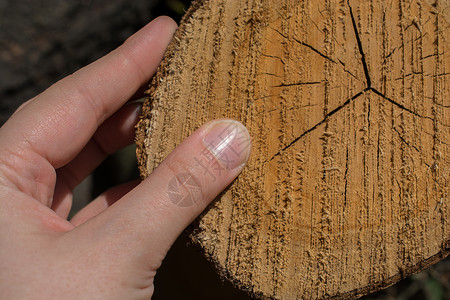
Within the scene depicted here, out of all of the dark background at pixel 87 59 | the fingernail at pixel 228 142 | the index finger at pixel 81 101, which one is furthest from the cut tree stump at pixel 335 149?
the dark background at pixel 87 59

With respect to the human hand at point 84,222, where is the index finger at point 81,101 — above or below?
above

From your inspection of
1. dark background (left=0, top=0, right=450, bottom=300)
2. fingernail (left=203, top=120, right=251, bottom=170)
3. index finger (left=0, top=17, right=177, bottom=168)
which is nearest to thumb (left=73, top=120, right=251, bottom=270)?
fingernail (left=203, top=120, right=251, bottom=170)

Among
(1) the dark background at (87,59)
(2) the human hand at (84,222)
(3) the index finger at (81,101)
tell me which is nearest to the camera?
(2) the human hand at (84,222)

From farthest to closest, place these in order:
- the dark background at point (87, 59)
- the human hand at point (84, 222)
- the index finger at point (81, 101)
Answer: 1. the dark background at point (87, 59)
2. the index finger at point (81, 101)
3. the human hand at point (84, 222)

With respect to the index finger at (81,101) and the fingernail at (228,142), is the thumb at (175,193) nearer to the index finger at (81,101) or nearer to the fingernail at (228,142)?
the fingernail at (228,142)

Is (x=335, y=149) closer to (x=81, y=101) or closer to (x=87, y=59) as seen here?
(x=81, y=101)

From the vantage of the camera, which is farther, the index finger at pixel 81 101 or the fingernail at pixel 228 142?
the index finger at pixel 81 101

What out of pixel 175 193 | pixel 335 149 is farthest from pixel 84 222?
pixel 335 149
